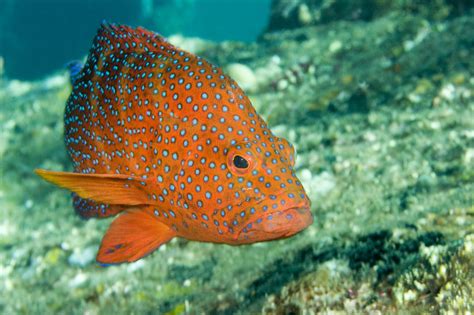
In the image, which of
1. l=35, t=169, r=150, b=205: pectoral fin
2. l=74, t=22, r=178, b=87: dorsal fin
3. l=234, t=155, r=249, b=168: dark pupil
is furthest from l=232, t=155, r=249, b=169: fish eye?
l=74, t=22, r=178, b=87: dorsal fin

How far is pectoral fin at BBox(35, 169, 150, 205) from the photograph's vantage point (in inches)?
106

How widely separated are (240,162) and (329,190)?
3677 millimetres

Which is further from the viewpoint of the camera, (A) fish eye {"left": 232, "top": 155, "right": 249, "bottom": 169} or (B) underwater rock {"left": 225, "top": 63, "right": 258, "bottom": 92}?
(B) underwater rock {"left": 225, "top": 63, "right": 258, "bottom": 92}

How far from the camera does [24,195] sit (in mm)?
9367

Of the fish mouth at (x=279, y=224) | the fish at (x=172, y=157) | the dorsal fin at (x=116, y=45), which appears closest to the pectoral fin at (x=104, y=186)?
the fish at (x=172, y=157)

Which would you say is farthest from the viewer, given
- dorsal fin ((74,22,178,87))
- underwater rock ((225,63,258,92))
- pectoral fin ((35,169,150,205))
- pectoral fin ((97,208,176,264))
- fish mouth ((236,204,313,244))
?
underwater rock ((225,63,258,92))

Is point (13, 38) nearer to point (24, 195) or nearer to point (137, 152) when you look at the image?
point (24, 195)

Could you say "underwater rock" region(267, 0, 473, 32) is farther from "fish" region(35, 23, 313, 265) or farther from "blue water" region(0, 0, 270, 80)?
"blue water" region(0, 0, 270, 80)

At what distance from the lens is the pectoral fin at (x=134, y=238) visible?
3.17 m

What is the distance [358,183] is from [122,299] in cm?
371

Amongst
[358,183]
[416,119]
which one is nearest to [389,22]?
[416,119]

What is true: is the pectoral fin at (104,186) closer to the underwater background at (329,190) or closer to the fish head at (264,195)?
the fish head at (264,195)

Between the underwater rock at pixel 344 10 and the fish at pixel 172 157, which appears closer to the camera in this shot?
the fish at pixel 172 157

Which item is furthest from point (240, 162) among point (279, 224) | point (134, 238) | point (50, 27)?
point (50, 27)
